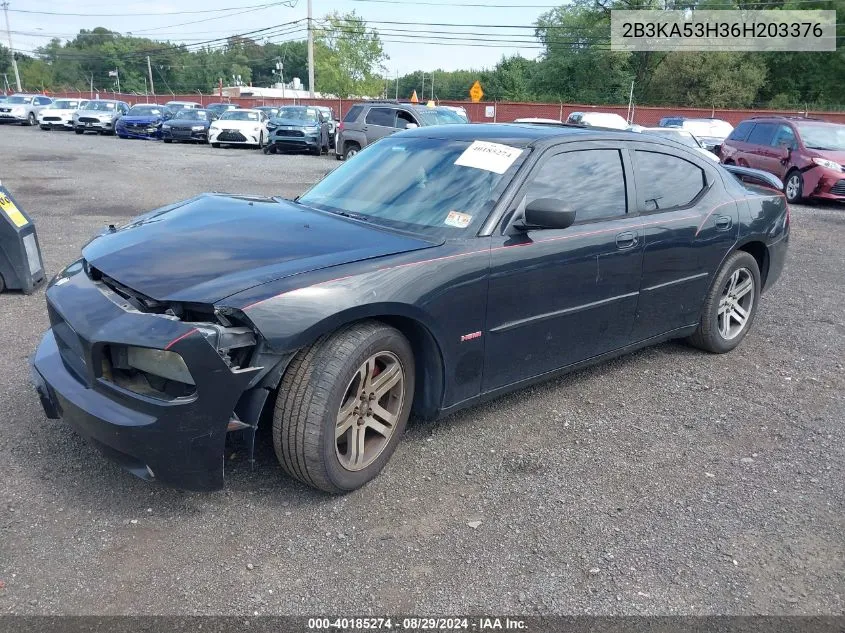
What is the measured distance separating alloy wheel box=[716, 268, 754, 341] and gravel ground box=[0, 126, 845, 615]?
572 millimetres

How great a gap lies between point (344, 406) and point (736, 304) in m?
3.50

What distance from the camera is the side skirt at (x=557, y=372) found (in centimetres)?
346

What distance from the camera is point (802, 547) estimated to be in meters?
2.87

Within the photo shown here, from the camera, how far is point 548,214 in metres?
3.33

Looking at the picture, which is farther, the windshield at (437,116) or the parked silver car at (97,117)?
the parked silver car at (97,117)

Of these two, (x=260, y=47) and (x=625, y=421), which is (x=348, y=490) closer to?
(x=625, y=421)

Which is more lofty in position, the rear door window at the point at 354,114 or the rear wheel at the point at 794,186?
the rear door window at the point at 354,114

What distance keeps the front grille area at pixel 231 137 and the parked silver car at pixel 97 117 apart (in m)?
8.50

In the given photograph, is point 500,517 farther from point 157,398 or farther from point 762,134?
point 762,134

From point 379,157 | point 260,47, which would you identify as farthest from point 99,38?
point 379,157

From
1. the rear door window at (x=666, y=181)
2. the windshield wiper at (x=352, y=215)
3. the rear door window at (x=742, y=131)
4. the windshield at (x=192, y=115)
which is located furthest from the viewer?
the windshield at (x=192, y=115)

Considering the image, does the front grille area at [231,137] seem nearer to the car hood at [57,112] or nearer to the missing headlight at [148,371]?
the car hood at [57,112]

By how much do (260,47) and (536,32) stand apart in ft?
249

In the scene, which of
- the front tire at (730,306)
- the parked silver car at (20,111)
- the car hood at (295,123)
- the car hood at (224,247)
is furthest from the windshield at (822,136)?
the parked silver car at (20,111)
